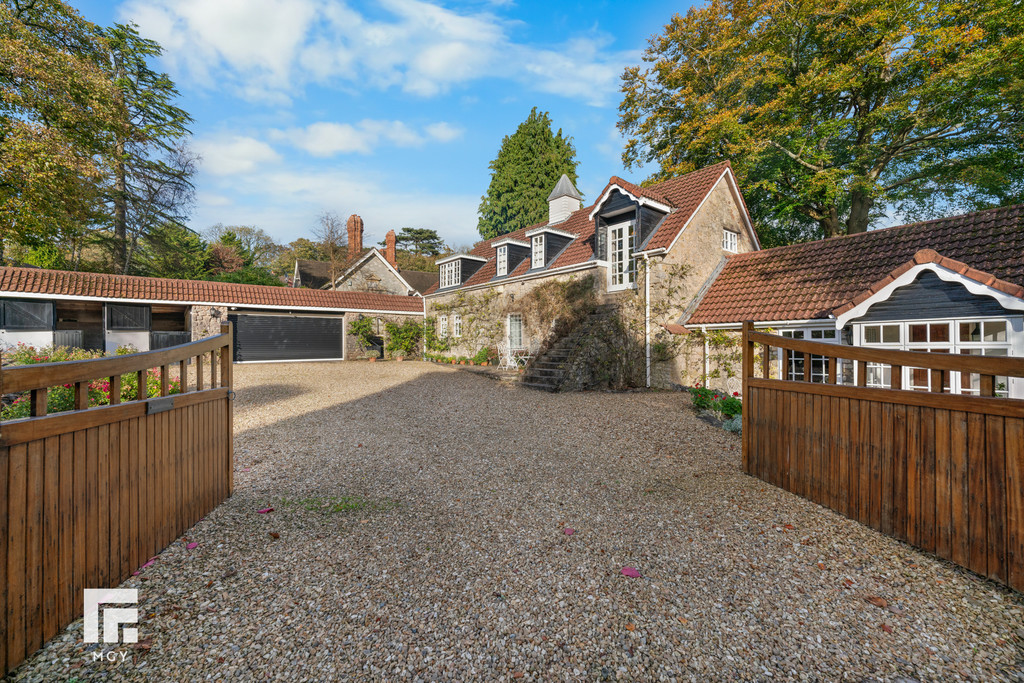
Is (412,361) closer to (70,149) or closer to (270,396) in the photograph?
(270,396)

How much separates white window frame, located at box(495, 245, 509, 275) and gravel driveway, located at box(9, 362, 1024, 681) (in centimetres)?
1416

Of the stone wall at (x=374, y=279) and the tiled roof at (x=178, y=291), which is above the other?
the stone wall at (x=374, y=279)

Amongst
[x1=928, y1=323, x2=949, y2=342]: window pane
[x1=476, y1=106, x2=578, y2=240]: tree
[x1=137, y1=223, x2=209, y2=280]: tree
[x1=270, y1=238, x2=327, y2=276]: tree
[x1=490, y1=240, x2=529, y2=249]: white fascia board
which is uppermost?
[x1=476, y1=106, x2=578, y2=240]: tree

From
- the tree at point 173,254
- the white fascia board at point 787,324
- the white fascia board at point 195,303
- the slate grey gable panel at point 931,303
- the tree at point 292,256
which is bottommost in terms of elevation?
the white fascia board at point 787,324

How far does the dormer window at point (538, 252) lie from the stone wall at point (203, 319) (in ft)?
44.7

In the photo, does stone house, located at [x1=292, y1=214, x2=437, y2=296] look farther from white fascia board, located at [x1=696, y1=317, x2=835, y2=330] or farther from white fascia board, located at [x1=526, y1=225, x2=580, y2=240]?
white fascia board, located at [x1=696, y1=317, x2=835, y2=330]

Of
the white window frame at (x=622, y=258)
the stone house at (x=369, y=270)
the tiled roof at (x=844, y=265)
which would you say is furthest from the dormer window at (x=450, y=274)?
the tiled roof at (x=844, y=265)

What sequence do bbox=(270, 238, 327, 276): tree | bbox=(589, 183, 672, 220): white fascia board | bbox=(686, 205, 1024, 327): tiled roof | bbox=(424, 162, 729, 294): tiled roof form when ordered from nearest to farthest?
bbox=(686, 205, 1024, 327): tiled roof → bbox=(424, 162, 729, 294): tiled roof → bbox=(589, 183, 672, 220): white fascia board → bbox=(270, 238, 327, 276): tree

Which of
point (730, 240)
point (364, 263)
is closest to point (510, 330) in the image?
point (730, 240)

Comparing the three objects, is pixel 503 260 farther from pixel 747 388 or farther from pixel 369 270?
pixel 369 270

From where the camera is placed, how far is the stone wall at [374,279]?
100.0ft

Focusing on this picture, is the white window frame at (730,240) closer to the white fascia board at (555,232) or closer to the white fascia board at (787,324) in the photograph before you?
the white fascia board at (787,324)

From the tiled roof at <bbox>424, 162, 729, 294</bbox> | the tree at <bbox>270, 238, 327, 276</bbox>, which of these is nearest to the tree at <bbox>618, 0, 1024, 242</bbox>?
the tiled roof at <bbox>424, 162, 729, 294</bbox>

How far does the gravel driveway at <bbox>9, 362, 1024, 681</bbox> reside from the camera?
2369 millimetres
